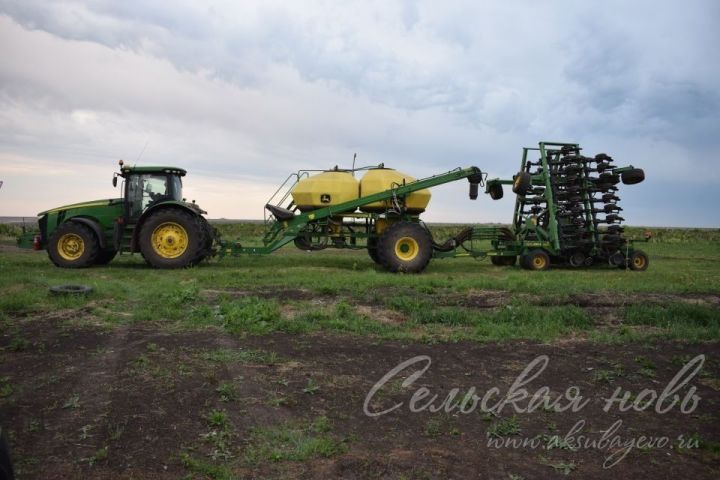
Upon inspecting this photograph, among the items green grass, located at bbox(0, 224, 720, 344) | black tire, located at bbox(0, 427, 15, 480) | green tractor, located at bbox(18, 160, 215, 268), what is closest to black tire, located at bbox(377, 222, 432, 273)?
green grass, located at bbox(0, 224, 720, 344)

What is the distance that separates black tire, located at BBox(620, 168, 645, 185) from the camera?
601 inches

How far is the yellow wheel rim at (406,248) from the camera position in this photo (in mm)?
14297

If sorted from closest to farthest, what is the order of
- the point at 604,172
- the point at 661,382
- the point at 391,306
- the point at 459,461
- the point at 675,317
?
1. the point at 459,461
2. the point at 661,382
3. the point at 675,317
4. the point at 391,306
5. the point at 604,172

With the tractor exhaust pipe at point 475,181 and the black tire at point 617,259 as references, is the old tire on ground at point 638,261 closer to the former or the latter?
the black tire at point 617,259

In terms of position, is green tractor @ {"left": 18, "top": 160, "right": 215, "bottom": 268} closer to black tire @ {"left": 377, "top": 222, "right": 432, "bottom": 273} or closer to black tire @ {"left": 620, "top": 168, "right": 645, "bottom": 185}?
black tire @ {"left": 377, "top": 222, "right": 432, "bottom": 273}

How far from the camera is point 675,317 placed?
8.82 meters

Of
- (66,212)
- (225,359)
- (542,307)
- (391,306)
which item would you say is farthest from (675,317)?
(66,212)

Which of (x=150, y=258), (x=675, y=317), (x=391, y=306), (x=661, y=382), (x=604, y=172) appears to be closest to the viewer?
(x=661, y=382)

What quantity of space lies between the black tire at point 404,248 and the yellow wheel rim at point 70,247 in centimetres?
727

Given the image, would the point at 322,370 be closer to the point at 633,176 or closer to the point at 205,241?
the point at 205,241

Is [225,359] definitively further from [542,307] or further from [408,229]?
[408,229]

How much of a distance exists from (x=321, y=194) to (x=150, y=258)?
173 inches

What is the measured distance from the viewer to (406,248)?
47.3 ft

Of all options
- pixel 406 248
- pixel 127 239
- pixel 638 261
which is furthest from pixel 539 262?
pixel 127 239
